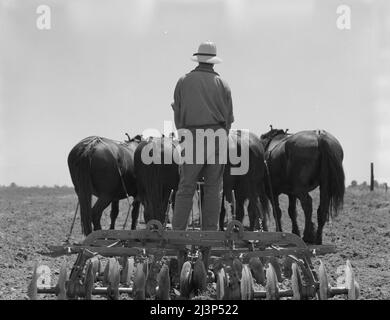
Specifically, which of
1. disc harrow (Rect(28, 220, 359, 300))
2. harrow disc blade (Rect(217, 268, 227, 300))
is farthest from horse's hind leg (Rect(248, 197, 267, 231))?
harrow disc blade (Rect(217, 268, 227, 300))

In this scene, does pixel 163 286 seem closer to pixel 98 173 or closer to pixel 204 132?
pixel 204 132

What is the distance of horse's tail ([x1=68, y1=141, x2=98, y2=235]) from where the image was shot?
12.8m

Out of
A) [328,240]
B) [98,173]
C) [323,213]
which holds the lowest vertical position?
[328,240]

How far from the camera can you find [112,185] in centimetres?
1337

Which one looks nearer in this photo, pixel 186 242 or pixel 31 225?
pixel 186 242

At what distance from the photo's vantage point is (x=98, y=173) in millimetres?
13180

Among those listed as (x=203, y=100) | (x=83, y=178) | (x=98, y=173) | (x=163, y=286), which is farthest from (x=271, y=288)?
(x=98, y=173)

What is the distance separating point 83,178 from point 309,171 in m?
4.06

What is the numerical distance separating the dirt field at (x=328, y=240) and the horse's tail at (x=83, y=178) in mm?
832

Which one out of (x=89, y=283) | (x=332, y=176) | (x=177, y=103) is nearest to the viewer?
(x=89, y=283)

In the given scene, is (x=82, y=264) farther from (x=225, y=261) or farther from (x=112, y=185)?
(x=112, y=185)

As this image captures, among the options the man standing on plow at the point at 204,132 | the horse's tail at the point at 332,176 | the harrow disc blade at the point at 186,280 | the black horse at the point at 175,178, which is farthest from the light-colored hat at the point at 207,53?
the horse's tail at the point at 332,176
